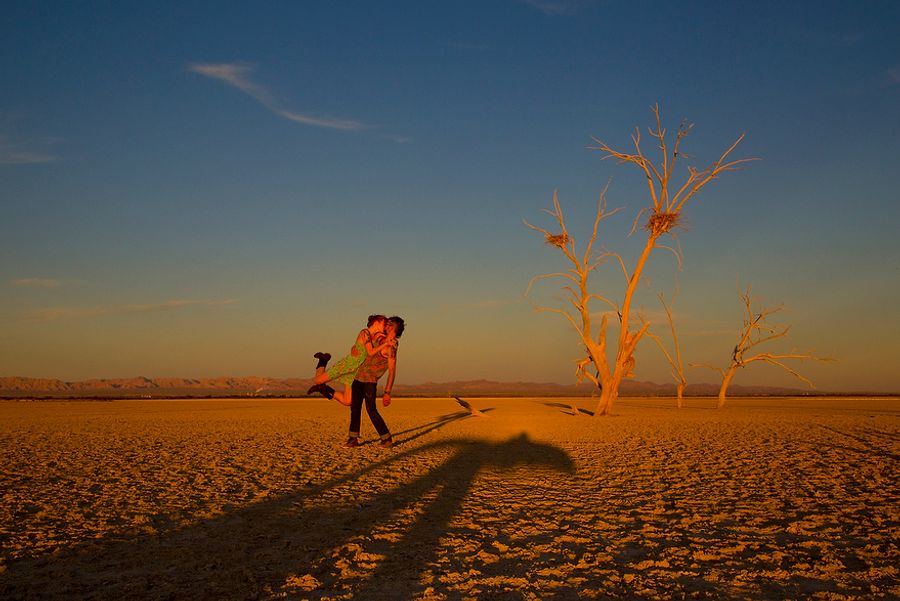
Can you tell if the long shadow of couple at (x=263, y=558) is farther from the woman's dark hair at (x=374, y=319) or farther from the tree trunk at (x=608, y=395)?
the tree trunk at (x=608, y=395)

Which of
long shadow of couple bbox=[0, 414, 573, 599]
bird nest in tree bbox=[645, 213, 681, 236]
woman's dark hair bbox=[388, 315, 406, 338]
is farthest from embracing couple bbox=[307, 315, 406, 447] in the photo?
bird nest in tree bbox=[645, 213, 681, 236]

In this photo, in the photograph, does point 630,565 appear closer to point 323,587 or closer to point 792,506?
point 323,587

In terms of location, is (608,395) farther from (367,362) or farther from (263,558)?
(263,558)

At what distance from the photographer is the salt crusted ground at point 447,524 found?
138 inches

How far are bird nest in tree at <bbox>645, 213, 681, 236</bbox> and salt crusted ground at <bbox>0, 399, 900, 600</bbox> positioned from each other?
35.7 feet

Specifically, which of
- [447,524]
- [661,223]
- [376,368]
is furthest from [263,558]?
[661,223]

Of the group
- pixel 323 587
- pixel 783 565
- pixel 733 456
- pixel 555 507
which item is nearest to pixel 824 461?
pixel 733 456

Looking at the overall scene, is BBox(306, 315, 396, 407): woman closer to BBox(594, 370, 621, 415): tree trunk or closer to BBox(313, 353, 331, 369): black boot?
BBox(313, 353, 331, 369): black boot

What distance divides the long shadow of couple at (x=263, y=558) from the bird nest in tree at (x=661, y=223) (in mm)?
16237

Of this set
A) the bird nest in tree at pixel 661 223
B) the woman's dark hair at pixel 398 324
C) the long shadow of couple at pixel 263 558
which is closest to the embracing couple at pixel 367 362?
the woman's dark hair at pixel 398 324

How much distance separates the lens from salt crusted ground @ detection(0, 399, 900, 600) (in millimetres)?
3510

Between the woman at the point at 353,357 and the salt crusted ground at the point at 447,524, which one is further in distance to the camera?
the woman at the point at 353,357

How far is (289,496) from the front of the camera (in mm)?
6266

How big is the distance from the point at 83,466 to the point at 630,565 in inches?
303
